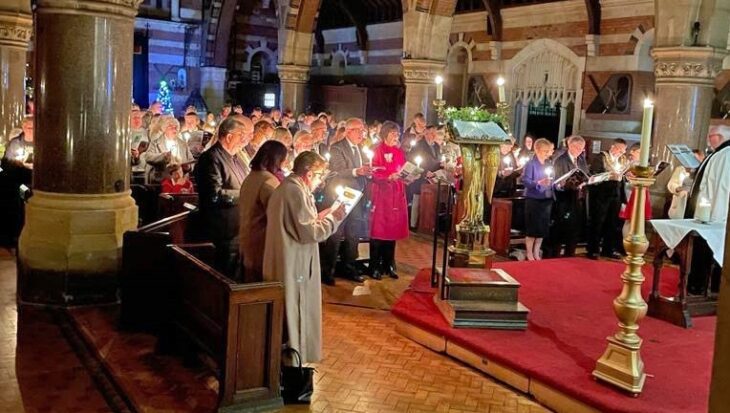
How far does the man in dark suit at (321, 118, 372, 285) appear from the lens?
306 inches

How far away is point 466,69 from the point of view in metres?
18.5

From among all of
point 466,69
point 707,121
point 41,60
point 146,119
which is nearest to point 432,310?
point 41,60

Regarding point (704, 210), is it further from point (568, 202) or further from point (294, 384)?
point (294, 384)

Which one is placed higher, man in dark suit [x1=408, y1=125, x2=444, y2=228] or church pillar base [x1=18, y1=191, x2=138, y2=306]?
man in dark suit [x1=408, y1=125, x2=444, y2=228]

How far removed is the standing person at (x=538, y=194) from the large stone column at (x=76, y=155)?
15.8 feet

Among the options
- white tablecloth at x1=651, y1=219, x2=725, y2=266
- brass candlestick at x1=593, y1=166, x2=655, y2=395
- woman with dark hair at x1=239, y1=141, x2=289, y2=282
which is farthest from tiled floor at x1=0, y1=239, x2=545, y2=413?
white tablecloth at x1=651, y1=219, x2=725, y2=266

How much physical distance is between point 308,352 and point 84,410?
1.39m

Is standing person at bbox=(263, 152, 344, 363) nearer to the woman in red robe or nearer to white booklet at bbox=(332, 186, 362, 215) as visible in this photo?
white booklet at bbox=(332, 186, 362, 215)

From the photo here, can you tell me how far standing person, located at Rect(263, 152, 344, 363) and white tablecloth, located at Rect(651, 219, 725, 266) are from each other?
3167 millimetres

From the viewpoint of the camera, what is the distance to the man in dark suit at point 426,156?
10445mm

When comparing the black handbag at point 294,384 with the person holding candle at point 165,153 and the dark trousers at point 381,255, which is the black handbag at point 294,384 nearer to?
the dark trousers at point 381,255

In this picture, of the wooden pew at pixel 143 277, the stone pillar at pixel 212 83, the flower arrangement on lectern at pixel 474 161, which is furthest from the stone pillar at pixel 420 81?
the stone pillar at pixel 212 83

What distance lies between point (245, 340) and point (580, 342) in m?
2.76

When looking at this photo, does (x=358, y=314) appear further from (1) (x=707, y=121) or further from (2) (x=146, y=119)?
(2) (x=146, y=119)
